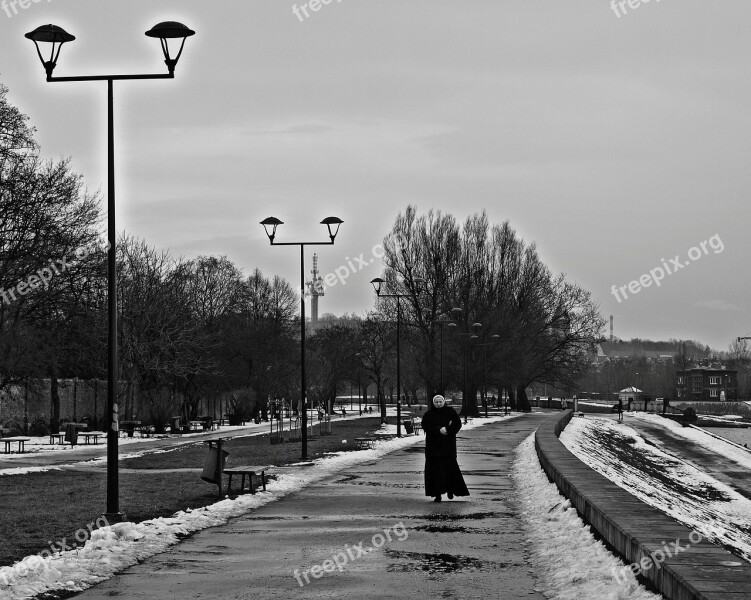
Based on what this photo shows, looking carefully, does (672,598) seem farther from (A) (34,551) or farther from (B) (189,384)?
(B) (189,384)

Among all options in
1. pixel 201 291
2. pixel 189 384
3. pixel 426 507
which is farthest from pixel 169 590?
pixel 201 291

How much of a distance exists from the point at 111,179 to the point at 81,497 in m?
6.08

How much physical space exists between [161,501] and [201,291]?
197 feet

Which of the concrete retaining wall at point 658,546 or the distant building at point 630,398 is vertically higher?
the concrete retaining wall at point 658,546

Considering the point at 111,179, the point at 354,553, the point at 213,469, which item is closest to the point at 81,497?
the point at 213,469

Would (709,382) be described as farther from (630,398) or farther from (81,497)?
(81,497)

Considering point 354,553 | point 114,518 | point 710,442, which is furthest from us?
point 710,442

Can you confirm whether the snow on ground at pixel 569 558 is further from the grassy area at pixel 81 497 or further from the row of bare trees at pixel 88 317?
the row of bare trees at pixel 88 317

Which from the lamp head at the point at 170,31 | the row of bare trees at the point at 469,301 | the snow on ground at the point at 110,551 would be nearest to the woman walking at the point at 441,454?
the snow on ground at the point at 110,551

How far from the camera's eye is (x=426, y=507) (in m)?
15.7

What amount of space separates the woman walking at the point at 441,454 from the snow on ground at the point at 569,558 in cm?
116

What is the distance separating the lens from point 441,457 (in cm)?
1642

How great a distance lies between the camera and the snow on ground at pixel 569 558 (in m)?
8.84

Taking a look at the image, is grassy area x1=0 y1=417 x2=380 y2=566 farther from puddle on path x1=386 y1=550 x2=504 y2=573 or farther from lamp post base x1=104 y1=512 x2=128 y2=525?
puddle on path x1=386 y1=550 x2=504 y2=573
